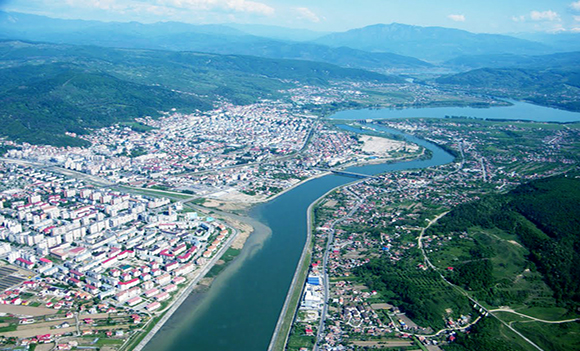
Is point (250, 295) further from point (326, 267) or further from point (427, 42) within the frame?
point (427, 42)

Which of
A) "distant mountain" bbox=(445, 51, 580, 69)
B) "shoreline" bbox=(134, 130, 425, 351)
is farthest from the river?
"distant mountain" bbox=(445, 51, 580, 69)

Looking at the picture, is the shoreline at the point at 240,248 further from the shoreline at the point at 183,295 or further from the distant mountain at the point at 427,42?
the distant mountain at the point at 427,42

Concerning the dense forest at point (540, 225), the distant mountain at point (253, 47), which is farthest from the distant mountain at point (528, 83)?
the dense forest at point (540, 225)

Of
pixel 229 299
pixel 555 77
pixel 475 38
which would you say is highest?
pixel 475 38

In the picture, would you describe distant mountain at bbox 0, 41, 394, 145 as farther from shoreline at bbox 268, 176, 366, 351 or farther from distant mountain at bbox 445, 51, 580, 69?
distant mountain at bbox 445, 51, 580, 69

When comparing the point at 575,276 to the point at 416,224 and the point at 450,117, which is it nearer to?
the point at 416,224

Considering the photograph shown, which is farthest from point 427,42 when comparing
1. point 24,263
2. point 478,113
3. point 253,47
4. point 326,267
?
point 24,263

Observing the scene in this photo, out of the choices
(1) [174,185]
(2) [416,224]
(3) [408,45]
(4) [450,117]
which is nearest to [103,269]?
(1) [174,185]
